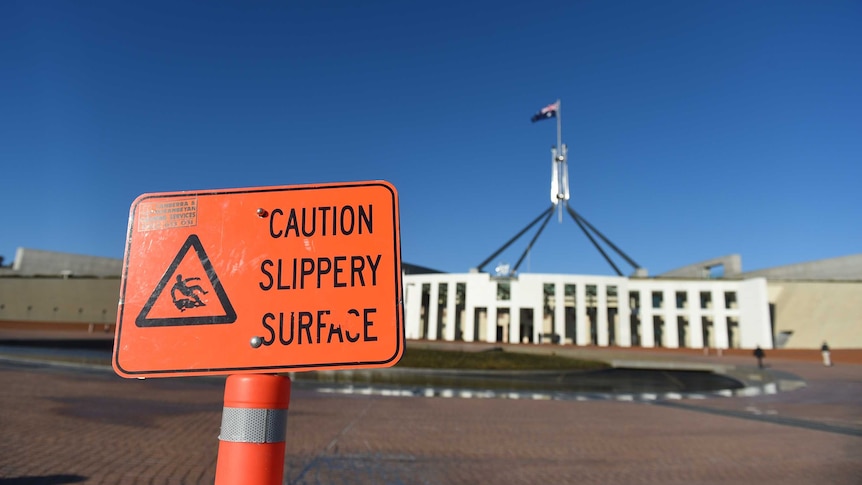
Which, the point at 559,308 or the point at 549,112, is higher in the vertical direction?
the point at 549,112

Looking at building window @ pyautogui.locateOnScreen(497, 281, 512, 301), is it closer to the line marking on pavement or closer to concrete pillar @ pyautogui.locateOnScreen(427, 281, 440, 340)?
concrete pillar @ pyautogui.locateOnScreen(427, 281, 440, 340)

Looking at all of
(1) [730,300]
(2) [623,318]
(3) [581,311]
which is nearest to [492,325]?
(3) [581,311]

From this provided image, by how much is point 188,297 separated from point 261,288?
10.1 inches

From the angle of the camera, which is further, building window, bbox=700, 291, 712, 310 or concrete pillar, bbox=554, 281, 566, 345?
concrete pillar, bbox=554, 281, 566, 345

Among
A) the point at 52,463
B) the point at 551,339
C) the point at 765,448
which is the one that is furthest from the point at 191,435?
the point at 551,339

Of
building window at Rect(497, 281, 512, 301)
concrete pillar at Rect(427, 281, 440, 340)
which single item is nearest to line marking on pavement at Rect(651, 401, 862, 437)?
building window at Rect(497, 281, 512, 301)

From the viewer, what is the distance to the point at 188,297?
1.64 meters

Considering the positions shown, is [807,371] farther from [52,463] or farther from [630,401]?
[52,463]

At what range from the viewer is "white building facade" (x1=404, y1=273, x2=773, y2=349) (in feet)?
151

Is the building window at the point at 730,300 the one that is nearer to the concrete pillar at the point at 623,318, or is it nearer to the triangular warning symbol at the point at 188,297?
the concrete pillar at the point at 623,318

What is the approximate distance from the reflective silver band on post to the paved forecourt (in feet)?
14.3

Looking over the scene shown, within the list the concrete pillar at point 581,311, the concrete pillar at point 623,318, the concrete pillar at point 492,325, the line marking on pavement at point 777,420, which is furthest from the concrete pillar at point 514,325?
the line marking on pavement at point 777,420

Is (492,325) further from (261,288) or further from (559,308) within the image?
(261,288)

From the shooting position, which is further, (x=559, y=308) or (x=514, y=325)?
(x=514, y=325)
